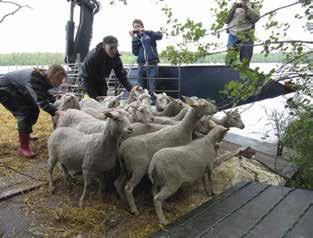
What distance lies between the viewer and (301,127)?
12.9 feet

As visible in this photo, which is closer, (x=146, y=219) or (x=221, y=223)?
(x=221, y=223)

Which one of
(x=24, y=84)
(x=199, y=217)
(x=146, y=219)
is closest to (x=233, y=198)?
(x=199, y=217)

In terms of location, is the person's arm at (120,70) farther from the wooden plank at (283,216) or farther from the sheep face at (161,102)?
the wooden plank at (283,216)

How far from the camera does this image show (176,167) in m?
3.17

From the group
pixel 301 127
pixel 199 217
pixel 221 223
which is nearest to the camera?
pixel 221 223

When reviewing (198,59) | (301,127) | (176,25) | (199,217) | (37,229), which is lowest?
(37,229)

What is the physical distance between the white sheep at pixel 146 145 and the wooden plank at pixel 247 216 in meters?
0.88

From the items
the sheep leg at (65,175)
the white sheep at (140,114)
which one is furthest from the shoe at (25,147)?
the white sheep at (140,114)

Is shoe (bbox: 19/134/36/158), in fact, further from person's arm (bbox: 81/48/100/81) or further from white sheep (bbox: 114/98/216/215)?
white sheep (bbox: 114/98/216/215)

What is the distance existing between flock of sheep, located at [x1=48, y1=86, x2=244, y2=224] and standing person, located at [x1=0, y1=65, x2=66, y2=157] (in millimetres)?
723

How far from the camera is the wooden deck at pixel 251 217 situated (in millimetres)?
2512

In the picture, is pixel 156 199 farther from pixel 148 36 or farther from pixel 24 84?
pixel 148 36

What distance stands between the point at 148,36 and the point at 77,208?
14.2 ft

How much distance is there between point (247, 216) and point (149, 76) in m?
4.81
